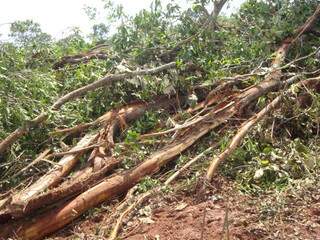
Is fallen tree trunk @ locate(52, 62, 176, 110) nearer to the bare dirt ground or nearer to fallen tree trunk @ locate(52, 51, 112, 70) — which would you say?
the bare dirt ground

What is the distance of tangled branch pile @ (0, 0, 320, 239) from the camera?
3.48 m

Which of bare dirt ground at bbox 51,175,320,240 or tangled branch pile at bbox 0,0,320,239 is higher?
tangled branch pile at bbox 0,0,320,239

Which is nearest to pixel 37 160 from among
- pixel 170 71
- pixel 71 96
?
pixel 71 96

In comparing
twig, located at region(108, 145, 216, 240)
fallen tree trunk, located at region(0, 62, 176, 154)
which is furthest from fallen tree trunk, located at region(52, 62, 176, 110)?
twig, located at region(108, 145, 216, 240)

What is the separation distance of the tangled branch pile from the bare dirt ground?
0.50ft

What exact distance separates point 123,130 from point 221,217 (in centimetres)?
188

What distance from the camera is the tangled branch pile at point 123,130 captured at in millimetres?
3482

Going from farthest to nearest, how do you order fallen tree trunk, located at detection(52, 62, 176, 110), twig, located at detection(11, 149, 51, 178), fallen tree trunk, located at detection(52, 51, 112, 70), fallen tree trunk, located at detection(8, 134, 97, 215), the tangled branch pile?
fallen tree trunk, located at detection(52, 51, 112, 70) < fallen tree trunk, located at detection(52, 62, 176, 110) < twig, located at detection(11, 149, 51, 178) < the tangled branch pile < fallen tree trunk, located at detection(8, 134, 97, 215)

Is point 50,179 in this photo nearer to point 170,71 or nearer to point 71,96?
point 71,96

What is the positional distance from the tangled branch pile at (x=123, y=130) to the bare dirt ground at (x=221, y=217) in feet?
0.50

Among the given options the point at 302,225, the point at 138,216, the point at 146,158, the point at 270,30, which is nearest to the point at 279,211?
the point at 302,225

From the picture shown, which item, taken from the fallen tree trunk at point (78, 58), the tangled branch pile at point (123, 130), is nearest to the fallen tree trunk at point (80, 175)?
the tangled branch pile at point (123, 130)

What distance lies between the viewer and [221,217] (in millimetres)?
3064

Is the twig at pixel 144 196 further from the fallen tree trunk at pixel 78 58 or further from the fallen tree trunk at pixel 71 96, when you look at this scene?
the fallen tree trunk at pixel 78 58
